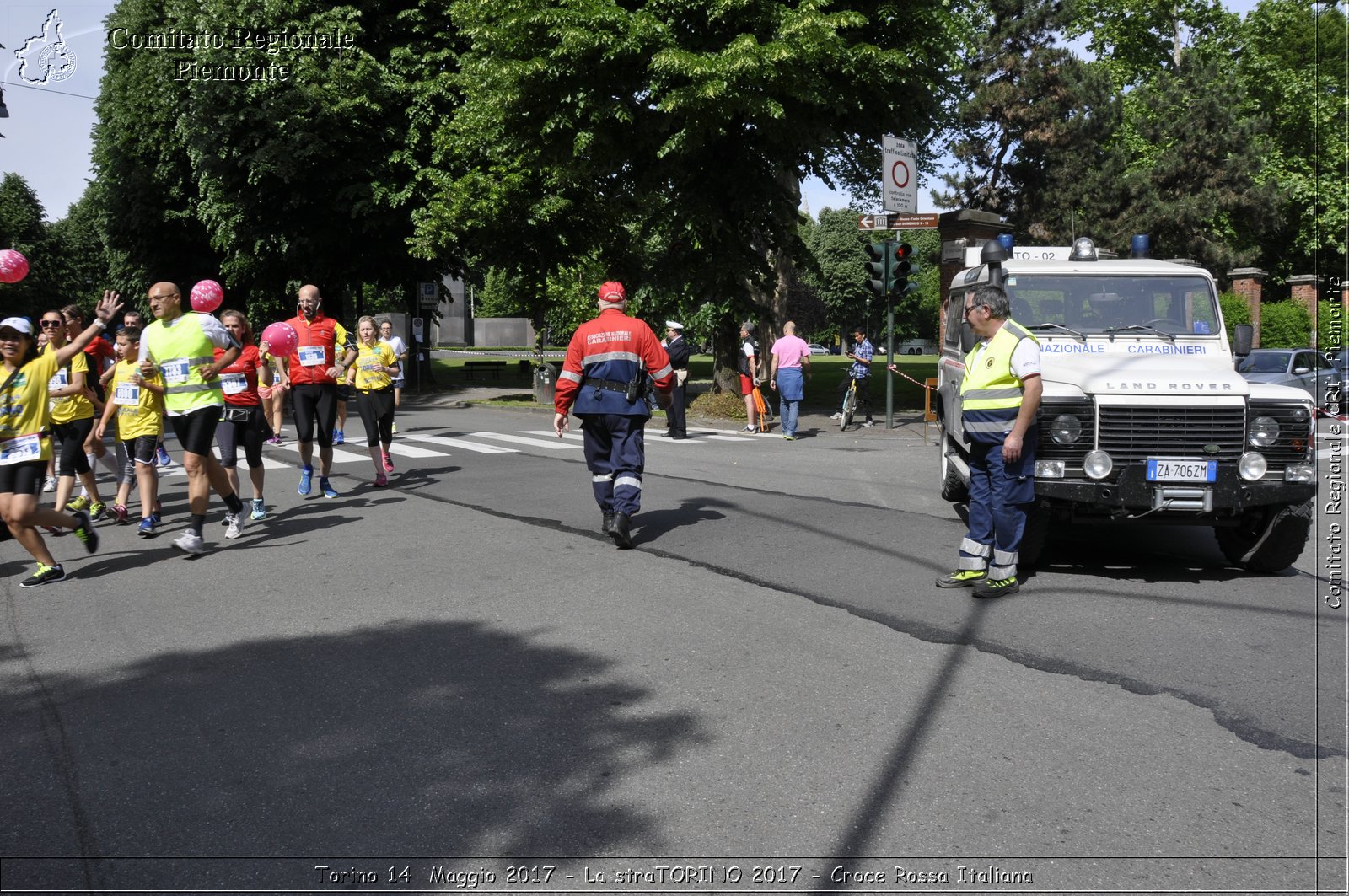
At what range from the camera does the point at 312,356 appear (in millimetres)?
10734

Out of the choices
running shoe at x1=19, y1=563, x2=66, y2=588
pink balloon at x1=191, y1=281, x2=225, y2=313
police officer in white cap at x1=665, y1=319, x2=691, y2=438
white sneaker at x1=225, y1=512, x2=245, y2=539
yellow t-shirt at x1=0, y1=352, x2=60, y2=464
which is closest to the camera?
yellow t-shirt at x1=0, y1=352, x2=60, y2=464

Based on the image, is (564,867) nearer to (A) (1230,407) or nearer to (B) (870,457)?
(A) (1230,407)

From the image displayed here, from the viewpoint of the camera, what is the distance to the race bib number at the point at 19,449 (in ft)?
22.9

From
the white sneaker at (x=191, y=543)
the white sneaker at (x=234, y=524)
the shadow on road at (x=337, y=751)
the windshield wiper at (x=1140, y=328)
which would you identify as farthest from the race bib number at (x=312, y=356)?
the windshield wiper at (x=1140, y=328)

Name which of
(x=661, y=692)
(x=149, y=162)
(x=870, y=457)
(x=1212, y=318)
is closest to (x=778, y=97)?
(x=870, y=457)

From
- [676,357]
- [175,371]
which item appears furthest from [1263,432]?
[676,357]

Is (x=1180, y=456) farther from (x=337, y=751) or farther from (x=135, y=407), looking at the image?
(x=135, y=407)

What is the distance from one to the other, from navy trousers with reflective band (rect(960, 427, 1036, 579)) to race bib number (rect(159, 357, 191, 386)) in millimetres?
5643

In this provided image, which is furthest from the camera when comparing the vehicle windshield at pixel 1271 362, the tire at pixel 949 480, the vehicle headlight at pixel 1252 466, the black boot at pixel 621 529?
the vehicle windshield at pixel 1271 362

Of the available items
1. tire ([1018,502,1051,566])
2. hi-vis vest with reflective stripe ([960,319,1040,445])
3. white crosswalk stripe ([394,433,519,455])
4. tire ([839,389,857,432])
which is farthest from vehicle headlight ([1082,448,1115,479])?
tire ([839,389,857,432])

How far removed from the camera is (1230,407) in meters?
6.84

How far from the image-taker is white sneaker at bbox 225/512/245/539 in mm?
8930

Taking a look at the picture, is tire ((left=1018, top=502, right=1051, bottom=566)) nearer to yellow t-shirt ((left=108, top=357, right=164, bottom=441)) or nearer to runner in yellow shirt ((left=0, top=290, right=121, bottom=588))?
runner in yellow shirt ((left=0, top=290, right=121, bottom=588))

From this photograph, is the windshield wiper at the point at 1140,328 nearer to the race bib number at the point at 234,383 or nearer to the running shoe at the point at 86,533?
the race bib number at the point at 234,383
